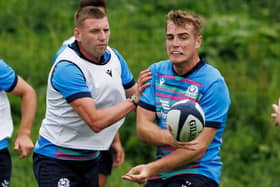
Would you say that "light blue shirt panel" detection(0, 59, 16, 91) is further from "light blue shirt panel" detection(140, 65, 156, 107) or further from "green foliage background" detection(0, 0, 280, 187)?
"green foliage background" detection(0, 0, 280, 187)

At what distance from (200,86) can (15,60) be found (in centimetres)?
662

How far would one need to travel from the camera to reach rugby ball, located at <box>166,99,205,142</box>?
6170mm

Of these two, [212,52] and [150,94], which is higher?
[150,94]

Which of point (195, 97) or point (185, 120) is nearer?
point (185, 120)

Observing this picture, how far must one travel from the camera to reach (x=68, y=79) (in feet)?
22.4

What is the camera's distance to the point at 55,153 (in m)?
7.10

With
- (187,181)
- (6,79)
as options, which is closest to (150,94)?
(187,181)

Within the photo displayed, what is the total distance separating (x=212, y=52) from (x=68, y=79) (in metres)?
7.02

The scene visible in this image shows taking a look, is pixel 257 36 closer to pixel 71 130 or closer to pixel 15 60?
pixel 15 60

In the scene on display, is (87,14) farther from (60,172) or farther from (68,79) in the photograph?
(60,172)

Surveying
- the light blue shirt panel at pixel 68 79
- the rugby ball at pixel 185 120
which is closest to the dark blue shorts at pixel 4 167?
the light blue shirt panel at pixel 68 79

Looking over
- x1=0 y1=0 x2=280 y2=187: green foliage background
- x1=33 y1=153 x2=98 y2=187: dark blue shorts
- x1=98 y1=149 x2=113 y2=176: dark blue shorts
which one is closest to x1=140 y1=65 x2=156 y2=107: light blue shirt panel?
x1=33 y1=153 x2=98 y2=187: dark blue shorts

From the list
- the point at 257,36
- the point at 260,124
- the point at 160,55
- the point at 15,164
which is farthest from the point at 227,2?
the point at 15,164

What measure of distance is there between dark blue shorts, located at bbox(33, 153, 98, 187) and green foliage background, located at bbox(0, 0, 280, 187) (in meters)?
2.61
